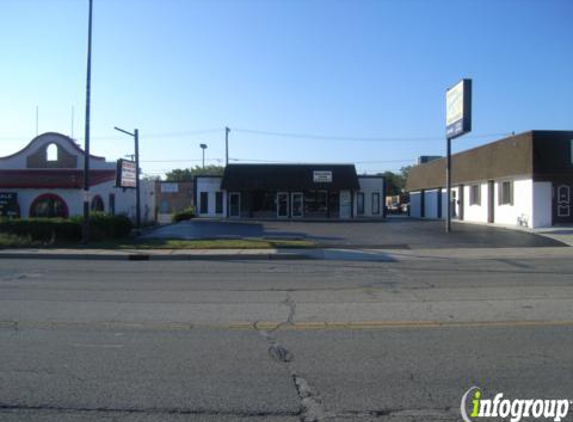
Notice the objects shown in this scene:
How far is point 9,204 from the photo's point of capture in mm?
33125

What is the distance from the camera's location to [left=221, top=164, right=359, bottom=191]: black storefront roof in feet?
154

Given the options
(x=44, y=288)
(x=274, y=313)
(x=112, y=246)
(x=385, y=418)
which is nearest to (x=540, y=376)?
(x=385, y=418)

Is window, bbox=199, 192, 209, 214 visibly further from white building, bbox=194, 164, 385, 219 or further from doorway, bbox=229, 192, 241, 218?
doorway, bbox=229, 192, 241, 218

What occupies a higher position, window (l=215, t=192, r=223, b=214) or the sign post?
the sign post

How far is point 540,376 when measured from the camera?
550 cm

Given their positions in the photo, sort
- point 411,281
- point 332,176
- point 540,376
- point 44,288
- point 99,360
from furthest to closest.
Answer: point 332,176
point 411,281
point 44,288
point 99,360
point 540,376

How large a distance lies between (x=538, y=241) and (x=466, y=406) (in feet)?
69.2

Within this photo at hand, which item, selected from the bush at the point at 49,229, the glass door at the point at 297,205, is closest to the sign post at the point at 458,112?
the bush at the point at 49,229

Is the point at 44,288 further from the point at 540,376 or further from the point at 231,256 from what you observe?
the point at 540,376

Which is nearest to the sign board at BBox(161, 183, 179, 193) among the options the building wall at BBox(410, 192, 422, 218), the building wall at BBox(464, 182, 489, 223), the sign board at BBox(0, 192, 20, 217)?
the building wall at BBox(410, 192, 422, 218)

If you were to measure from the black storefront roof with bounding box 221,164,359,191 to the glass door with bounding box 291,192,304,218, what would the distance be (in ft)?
3.07

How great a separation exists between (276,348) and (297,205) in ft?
135

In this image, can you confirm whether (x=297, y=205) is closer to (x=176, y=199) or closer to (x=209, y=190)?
(x=209, y=190)

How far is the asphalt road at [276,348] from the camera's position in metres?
4.82
